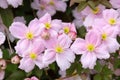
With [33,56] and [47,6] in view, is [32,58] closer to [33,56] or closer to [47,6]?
[33,56]

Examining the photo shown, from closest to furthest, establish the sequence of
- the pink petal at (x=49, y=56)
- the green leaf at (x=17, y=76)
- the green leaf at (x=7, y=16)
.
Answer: the pink petal at (x=49, y=56)
the green leaf at (x=17, y=76)
the green leaf at (x=7, y=16)

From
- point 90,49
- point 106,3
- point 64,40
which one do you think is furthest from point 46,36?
point 106,3

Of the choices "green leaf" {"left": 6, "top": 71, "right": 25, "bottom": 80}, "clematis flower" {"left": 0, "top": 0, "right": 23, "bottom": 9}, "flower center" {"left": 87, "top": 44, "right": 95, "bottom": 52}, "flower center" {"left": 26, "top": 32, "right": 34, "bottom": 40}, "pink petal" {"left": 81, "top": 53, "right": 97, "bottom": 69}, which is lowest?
"green leaf" {"left": 6, "top": 71, "right": 25, "bottom": 80}

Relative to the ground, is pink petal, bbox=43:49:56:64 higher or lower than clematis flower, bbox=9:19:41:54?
lower

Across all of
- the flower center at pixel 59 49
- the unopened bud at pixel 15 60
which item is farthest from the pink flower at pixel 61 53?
the unopened bud at pixel 15 60

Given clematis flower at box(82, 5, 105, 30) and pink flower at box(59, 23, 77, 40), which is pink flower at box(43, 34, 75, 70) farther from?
clematis flower at box(82, 5, 105, 30)

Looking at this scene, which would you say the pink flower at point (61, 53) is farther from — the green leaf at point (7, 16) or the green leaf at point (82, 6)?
the green leaf at point (7, 16)

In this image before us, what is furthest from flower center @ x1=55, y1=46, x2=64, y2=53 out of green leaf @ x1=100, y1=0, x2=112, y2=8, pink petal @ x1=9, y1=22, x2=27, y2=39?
green leaf @ x1=100, y1=0, x2=112, y2=8
